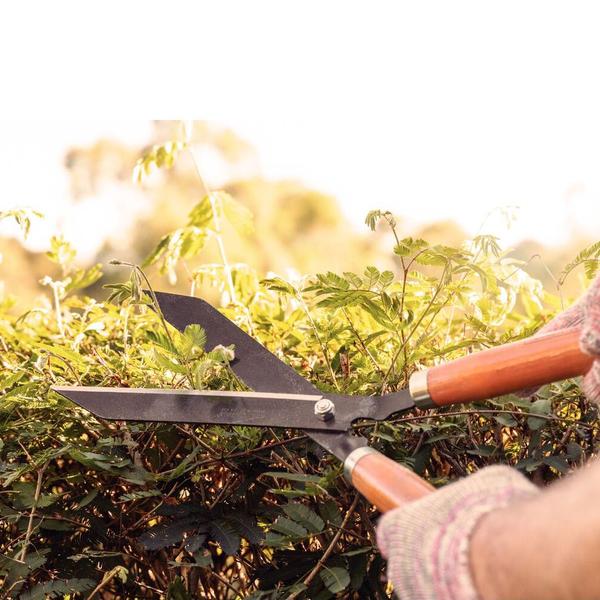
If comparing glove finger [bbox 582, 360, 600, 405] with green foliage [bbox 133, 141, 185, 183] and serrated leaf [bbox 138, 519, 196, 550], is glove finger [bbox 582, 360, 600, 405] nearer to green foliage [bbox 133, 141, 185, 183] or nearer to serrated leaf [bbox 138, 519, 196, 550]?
serrated leaf [bbox 138, 519, 196, 550]

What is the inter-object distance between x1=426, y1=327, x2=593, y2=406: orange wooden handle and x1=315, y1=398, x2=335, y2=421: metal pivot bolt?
149mm

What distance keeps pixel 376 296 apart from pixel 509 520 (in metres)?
0.59

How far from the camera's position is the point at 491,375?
750 millimetres

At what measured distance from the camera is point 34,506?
1002mm

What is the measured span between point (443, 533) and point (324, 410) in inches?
13.1

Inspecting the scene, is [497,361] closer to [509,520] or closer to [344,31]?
[509,520]

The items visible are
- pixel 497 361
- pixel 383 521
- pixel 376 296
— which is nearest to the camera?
pixel 383 521

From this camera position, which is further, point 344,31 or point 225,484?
point 344,31

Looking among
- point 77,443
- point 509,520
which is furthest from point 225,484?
point 509,520

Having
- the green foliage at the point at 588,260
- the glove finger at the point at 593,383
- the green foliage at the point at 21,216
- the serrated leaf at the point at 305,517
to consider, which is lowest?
the serrated leaf at the point at 305,517

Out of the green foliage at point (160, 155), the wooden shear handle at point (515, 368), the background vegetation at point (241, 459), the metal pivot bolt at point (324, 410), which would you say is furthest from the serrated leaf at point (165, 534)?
the green foliage at point (160, 155)

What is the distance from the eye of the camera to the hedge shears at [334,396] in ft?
2.42

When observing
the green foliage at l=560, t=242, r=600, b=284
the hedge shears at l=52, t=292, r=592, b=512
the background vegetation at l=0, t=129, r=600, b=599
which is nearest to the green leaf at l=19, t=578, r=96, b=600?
the background vegetation at l=0, t=129, r=600, b=599

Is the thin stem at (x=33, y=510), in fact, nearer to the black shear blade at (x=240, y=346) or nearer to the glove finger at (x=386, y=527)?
the black shear blade at (x=240, y=346)
